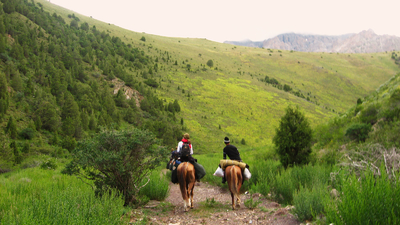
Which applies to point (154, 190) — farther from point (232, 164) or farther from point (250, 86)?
point (250, 86)

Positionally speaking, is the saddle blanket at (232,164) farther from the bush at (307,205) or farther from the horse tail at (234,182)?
the bush at (307,205)

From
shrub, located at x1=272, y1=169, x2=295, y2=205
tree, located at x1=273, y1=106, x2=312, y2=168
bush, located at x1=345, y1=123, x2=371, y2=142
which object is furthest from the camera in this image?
bush, located at x1=345, y1=123, x2=371, y2=142

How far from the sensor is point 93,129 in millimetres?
30375

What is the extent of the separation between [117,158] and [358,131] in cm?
1259

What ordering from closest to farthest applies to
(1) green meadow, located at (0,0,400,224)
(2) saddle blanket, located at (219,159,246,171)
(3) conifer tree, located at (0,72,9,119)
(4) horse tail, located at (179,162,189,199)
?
(1) green meadow, located at (0,0,400,224) → (4) horse tail, located at (179,162,189,199) → (2) saddle blanket, located at (219,159,246,171) → (3) conifer tree, located at (0,72,9,119)

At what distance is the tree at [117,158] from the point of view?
544 cm

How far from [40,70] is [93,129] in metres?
11.7

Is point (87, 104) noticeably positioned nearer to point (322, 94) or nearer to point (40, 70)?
point (40, 70)

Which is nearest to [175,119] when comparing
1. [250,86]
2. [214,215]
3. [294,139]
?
[294,139]

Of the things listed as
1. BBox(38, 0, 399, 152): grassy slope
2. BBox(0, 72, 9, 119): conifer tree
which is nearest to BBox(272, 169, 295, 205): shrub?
BBox(0, 72, 9, 119): conifer tree

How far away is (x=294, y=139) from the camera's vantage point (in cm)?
1083

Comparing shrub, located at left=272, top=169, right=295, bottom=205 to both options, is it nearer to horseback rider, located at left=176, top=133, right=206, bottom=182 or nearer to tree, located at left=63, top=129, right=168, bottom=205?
horseback rider, located at left=176, top=133, right=206, bottom=182

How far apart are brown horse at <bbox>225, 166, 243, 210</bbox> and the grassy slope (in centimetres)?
2907

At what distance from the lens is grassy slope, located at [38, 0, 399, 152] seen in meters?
46.6
